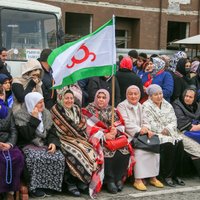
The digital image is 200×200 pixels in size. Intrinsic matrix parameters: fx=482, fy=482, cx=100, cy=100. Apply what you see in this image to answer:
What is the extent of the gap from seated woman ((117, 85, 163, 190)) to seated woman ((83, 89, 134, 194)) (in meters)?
0.13

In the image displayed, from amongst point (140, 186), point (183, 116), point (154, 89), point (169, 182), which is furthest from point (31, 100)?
point (183, 116)

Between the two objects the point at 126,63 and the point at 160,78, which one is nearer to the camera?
the point at 126,63

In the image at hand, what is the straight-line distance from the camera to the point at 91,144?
6332mm

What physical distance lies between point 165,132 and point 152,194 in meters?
1.07

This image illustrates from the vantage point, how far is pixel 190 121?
748 cm

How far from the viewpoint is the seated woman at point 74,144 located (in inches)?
237

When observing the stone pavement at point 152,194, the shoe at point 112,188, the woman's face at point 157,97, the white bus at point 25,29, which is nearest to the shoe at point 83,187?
the stone pavement at point 152,194

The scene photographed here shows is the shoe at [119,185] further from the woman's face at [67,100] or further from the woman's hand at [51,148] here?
the woman's face at [67,100]

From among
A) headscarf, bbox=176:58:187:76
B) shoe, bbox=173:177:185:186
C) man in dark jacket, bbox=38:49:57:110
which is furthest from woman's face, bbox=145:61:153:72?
shoe, bbox=173:177:185:186

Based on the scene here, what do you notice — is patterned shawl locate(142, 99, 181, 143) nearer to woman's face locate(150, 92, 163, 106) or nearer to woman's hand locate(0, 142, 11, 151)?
woman's face locate(150, 92, 163, 106)

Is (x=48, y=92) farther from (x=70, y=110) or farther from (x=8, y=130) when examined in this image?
(x=8, y=130)

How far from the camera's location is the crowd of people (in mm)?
5770

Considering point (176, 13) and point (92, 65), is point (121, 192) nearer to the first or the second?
point (92, 65)

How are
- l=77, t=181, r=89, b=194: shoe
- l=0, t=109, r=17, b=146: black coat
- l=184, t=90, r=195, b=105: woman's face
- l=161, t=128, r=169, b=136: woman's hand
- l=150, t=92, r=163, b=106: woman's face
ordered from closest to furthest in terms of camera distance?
l=0, t=109, r=17, b=146: black coat
l=77, t=181, r=89, b=194: shoe
l=161, t=128, r=169, b=136: woman's hand
l=150, t=92, r=163, b=106: woman's face
l=184, t=90, r=195, b=105: woman's face
